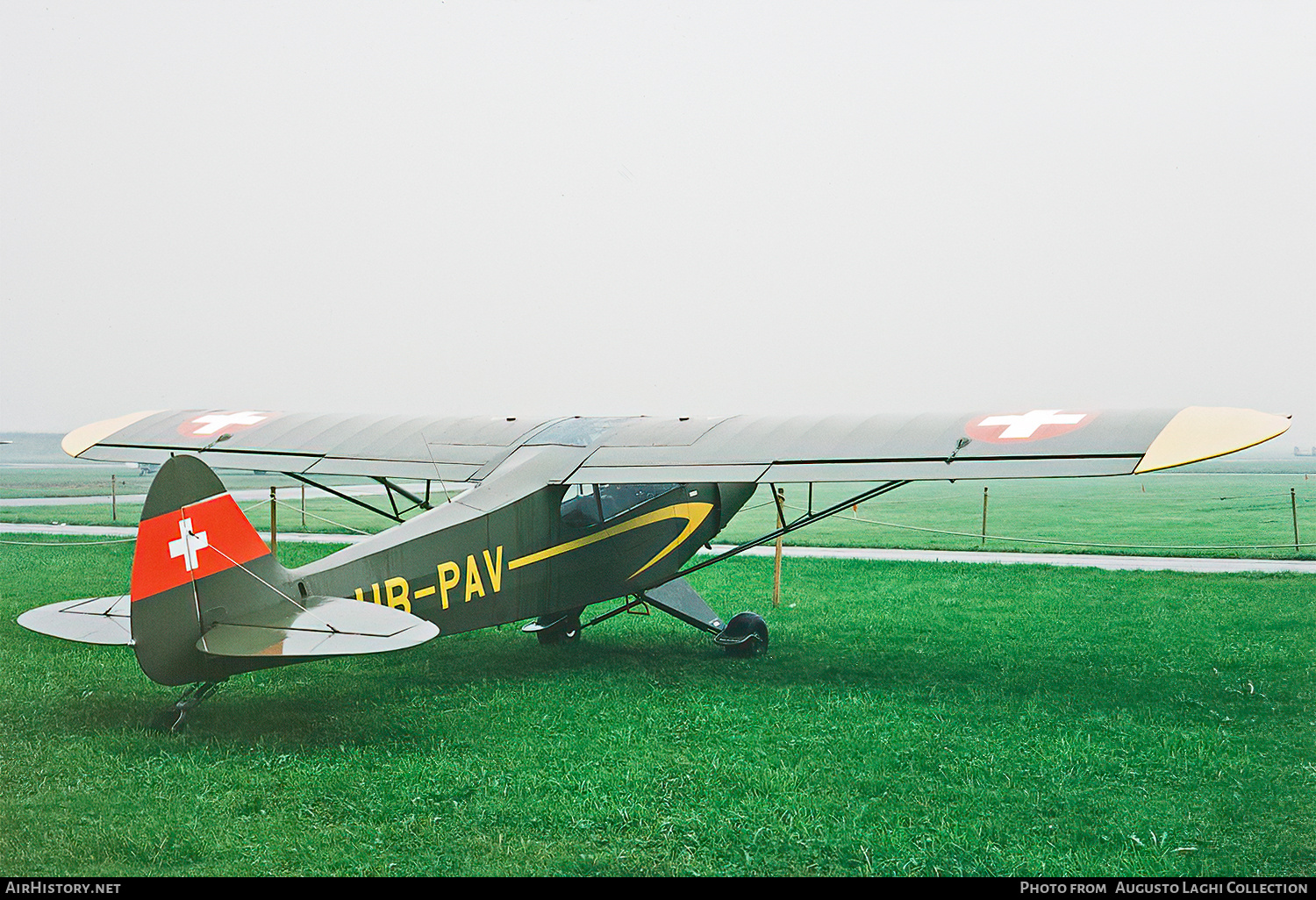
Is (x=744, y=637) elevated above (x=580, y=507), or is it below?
below

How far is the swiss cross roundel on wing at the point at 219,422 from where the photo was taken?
9.76 metres

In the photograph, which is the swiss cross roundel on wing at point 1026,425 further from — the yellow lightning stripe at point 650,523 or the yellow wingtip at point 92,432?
the yellow wingtip at point 92,432

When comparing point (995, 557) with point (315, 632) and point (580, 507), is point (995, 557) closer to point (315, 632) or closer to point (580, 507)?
point (580, 507)

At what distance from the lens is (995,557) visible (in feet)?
54.1

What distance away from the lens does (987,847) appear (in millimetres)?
4281

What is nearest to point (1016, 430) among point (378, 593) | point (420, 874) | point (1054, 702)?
point (1054, 702)

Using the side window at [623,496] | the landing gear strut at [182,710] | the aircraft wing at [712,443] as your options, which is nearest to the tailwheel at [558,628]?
the side window at [623,496]

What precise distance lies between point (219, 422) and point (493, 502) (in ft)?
13.2

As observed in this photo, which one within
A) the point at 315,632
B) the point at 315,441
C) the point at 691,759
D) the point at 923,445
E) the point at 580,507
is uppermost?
the point at 315,441

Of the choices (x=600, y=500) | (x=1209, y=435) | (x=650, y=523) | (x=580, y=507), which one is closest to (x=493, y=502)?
(x=580, y=507)

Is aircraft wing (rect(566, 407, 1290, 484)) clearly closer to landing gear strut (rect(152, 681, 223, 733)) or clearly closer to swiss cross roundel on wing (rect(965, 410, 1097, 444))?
swiss cross roundel on wing (rect(965, 410, 1097, 444))

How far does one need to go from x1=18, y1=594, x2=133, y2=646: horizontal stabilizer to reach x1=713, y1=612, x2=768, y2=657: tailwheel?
461cm

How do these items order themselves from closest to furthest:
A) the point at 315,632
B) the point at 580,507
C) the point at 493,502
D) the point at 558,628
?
the point at 315,632 < the point at 493,502 < the point at 580,507 < the point at 558,628
